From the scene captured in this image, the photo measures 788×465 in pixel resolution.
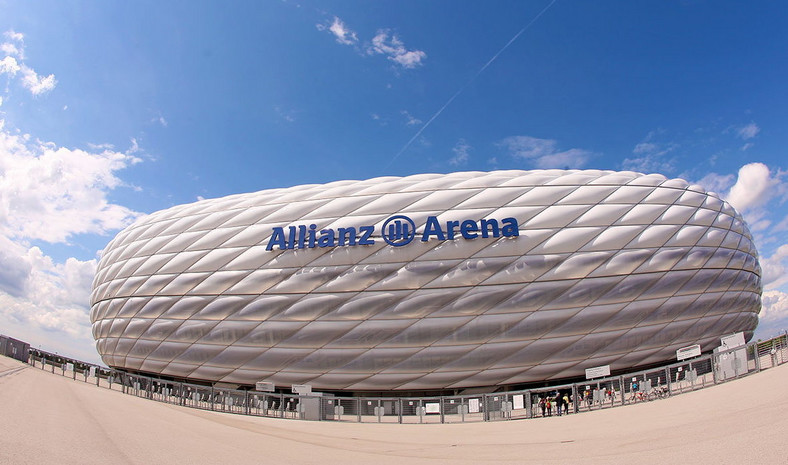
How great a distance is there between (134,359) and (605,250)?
27967mm

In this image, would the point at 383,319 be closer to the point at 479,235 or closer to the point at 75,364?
the point at 479,235

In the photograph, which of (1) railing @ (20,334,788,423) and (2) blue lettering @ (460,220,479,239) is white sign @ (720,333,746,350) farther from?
(2) blue lettering @ (460,220,479,239)

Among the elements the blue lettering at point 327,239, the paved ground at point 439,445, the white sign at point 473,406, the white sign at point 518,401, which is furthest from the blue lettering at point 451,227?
the paved ground at point 439,445

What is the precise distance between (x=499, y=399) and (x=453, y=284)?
5793 millimetres

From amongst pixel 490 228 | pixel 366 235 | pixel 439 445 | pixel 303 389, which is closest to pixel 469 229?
pixel 490 228

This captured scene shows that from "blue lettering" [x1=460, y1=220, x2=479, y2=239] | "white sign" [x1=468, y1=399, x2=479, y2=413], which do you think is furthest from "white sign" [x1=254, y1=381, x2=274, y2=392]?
"blue lettering" [x1=460, y1=220, x2=479, y2=239]

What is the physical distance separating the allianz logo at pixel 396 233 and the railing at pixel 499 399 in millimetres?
7532

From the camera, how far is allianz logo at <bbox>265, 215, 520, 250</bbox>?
816 inches

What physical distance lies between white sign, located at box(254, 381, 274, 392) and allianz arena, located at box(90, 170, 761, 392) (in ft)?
1.08

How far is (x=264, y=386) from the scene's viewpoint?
21.5 m

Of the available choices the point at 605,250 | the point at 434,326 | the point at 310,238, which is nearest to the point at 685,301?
the point at 605,250

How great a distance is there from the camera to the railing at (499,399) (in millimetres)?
14586

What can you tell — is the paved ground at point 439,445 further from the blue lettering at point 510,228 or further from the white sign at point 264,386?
the white sign at point 264,386

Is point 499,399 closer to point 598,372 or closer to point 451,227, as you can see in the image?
point 598,372
